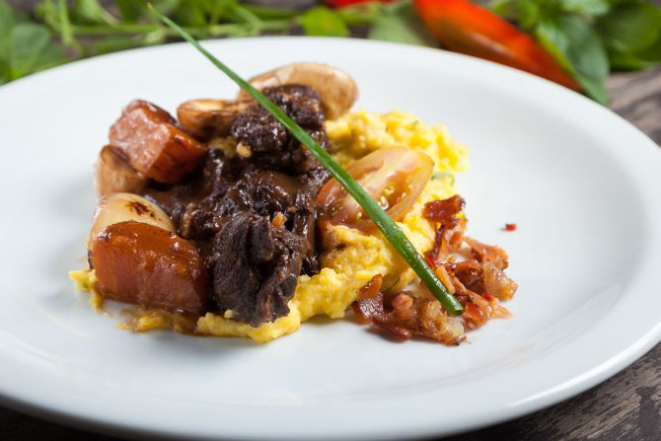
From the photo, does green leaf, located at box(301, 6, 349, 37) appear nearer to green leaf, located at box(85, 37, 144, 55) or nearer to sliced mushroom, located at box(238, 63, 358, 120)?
green leaf, located at box(85, 37, 144, 55)

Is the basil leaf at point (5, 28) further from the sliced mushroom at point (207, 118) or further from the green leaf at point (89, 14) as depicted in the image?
the sliced mushroom at point (207, 118)

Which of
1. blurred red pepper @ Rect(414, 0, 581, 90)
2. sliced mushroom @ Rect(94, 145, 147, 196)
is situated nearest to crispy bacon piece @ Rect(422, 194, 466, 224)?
sliced mushroom @ Rect(94, 145, 147, 196)

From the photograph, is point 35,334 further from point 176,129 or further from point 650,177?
point 650,177

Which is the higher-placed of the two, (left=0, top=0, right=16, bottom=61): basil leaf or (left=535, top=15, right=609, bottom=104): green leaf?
(left=0, top=0, right=16, bottom=61): basil leaf

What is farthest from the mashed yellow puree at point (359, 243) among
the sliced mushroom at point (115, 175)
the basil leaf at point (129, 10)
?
the basil leaf at point (129, 10)

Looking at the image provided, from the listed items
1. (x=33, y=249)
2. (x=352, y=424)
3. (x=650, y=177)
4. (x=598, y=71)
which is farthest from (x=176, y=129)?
(x=598, y=71)
